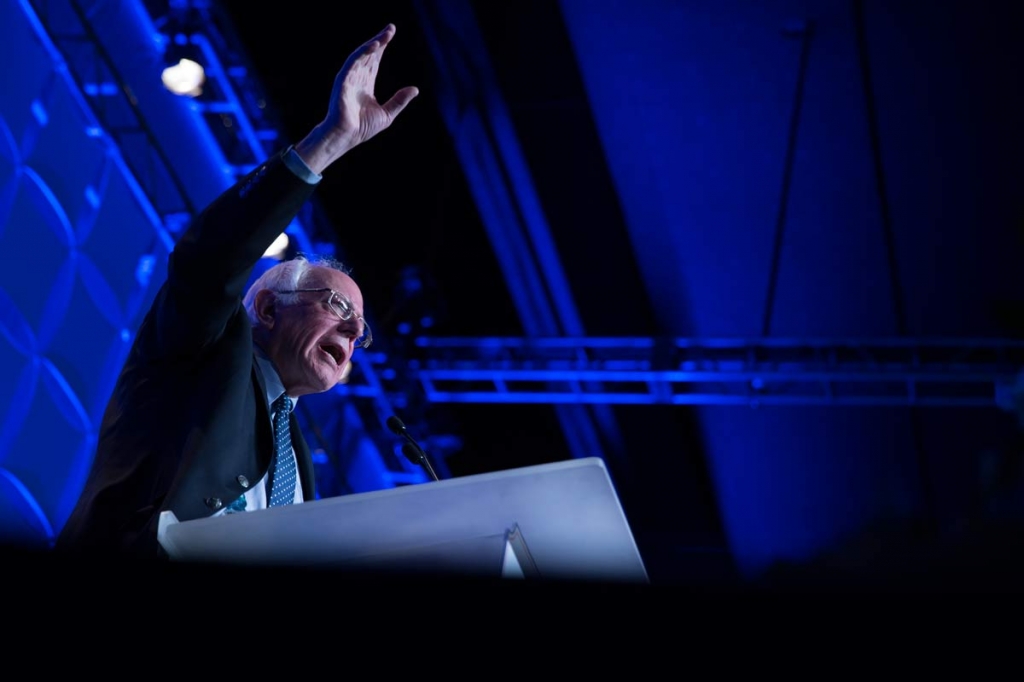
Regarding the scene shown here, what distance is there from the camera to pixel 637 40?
542 centimetres

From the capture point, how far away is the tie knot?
220 cm

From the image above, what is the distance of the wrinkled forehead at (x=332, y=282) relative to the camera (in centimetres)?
238

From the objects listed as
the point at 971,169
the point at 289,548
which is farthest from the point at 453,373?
the point at 289,548

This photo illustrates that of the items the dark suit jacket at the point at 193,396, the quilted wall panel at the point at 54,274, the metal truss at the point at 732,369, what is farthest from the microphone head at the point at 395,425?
the metal truss at the point at 732,369

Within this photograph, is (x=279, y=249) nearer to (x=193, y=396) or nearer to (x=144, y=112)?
(x=144, y=112)

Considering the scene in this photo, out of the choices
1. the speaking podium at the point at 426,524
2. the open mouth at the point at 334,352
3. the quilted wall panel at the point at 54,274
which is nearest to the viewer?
the speaking podium at the point at 426,524

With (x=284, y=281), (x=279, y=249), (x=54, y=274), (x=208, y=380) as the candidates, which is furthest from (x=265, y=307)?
(x=279, y=249)

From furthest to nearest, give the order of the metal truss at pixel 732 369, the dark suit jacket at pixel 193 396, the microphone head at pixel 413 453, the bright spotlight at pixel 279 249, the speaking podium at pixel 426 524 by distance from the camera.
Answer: the metal truss at pixel 732 369 < the bright spotlight at pixel 279 249 < the microphone head at pixel 413 453 < the dark suit jacket at pixel 193 396 < the speaking podium at pixel 426 524

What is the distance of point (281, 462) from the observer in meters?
2.06

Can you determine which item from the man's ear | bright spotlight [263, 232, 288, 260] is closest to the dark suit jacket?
the man's ear

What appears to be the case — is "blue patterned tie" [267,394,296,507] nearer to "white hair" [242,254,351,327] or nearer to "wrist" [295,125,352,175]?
"white hair" [242,254,351,327]

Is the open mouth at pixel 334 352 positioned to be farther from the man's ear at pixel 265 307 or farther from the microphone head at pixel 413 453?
the microphone head at pixel 413 453

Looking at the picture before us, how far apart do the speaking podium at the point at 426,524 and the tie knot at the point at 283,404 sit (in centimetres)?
86

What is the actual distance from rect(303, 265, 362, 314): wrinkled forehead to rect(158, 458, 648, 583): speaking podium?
42.9 inches
